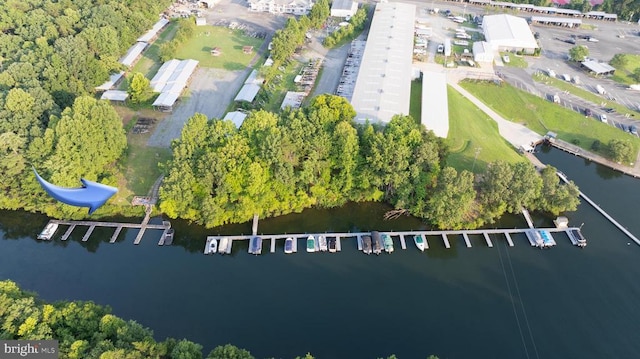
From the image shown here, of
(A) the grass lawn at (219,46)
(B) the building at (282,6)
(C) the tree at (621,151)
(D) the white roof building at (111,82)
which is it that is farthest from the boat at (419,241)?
(B) the building at (282,6)

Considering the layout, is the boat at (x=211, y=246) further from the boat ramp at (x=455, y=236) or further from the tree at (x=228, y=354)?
the tree at (x=228, y=354)

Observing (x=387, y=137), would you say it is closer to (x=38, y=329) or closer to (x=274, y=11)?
(x=38, y=329)

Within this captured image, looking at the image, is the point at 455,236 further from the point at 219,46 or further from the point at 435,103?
the point at 219,46

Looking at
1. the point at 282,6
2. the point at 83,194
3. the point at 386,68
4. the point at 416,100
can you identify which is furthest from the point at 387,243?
the point at 282,6

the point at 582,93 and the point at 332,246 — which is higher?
the point at 582,93

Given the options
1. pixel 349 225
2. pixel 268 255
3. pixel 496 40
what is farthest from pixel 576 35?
pixel 268 255
